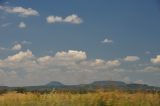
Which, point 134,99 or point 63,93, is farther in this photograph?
point 63,93

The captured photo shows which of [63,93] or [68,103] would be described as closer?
[68,103]

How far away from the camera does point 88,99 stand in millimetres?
16641

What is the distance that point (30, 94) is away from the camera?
18219 millimetres

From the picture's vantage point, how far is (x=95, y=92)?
57.4ft

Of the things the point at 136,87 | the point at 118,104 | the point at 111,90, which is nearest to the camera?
the point at 118,104

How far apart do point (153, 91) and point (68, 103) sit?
3684 mm

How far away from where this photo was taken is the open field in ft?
53.7

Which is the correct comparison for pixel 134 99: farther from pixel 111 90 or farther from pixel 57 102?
pixel 57 102

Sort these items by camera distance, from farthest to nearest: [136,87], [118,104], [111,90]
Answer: [136,87], [111,90], [118,104]

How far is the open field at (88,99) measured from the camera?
53.7 ft

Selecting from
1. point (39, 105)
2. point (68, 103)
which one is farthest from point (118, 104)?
point (39, 105)

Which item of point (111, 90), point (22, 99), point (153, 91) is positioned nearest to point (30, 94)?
point (22, 99)

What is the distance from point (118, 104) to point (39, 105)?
2937 millimetres

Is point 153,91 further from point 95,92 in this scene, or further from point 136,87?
point 95,92
